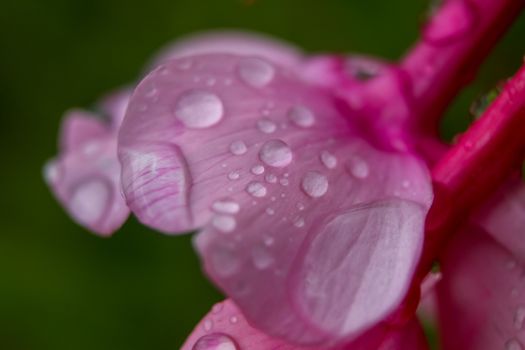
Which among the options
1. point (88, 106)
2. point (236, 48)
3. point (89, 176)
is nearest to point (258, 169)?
point (89, 176)

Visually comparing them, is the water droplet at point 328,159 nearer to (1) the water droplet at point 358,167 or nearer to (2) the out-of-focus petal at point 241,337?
(1) the water droplet at point 358,167

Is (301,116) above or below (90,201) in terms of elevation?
above

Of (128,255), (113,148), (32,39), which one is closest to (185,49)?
(113,148)

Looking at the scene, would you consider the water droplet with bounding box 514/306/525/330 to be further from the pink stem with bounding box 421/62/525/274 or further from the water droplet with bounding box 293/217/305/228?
the water droplet with bounding box 293/217/305/228

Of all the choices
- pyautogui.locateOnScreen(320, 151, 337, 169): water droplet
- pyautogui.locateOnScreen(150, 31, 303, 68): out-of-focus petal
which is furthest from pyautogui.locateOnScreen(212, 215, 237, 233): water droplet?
pyautogui.locateOnScreen(150, 31, 303, 68): out-of-focus petal

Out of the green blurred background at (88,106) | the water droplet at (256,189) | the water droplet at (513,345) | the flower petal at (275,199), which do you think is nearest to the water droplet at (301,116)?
→ the flower petal at (275,199)

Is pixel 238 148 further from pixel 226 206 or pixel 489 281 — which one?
pixel 489 281

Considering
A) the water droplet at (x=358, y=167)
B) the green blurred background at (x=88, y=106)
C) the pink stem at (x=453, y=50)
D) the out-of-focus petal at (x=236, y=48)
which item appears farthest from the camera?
the green blurred background at (x=88, y=106)
